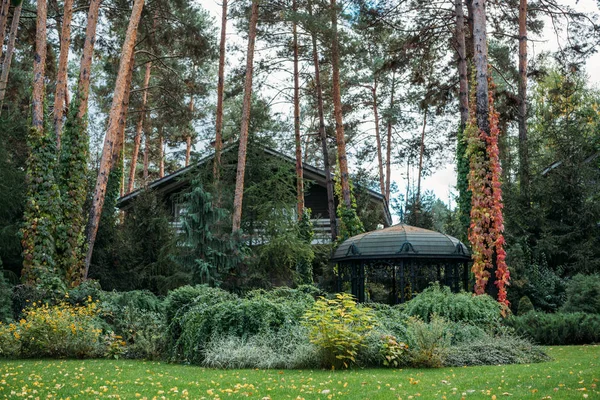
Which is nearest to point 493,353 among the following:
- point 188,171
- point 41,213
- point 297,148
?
point 41,213

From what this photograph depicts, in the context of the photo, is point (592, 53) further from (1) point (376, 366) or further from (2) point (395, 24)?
(1) point (376, 366)

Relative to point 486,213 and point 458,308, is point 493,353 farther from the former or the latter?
point 486,213

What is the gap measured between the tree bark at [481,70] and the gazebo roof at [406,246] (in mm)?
3281

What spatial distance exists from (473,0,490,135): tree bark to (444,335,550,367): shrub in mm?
5379

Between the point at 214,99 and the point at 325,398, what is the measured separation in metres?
38.5

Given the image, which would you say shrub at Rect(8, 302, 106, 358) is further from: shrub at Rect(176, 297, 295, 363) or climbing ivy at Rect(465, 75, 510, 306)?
climbing ivy at Rect(465, 75, 510, 306)

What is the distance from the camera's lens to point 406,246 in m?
15.4

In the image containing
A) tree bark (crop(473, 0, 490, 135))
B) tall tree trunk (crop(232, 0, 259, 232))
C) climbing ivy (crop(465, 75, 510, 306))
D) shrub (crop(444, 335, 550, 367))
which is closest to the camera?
shrub (crop(444, 335, 550, 367))

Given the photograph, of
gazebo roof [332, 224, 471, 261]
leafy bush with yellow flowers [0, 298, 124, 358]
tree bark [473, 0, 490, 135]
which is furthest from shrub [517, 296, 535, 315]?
leafy bush with yellow flowers [0, 298, 124, 358]

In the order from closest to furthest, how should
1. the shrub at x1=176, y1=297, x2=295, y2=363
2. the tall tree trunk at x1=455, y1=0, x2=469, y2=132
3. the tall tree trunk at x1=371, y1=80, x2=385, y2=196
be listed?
the shrub at x1=176, y1=297, x2=295, y2=363 < the tall tree trunk at x1=455, y1=0, x2=469, y2=132 < the tall tree trunk at x1=371, y1=80, x2=385, y2=196

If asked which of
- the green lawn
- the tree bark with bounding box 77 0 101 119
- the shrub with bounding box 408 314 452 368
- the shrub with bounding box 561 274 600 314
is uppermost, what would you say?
the tree bark with bounding box 77 0 101 119

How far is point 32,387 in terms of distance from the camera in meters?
7.41

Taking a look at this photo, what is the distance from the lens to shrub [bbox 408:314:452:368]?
9.61 metres

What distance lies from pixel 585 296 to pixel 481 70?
20.8 ft
